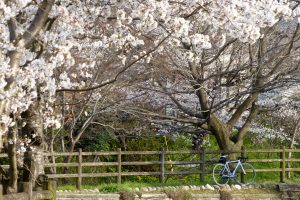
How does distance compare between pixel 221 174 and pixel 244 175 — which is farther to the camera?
pixel 244 175

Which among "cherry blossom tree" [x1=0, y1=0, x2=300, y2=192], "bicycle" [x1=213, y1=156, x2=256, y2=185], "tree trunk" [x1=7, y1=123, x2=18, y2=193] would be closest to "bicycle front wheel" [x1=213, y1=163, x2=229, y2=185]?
"bicycle" [x1=213, y1=156, x2=256, y2=185]

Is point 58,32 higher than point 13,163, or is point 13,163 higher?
point 58,32

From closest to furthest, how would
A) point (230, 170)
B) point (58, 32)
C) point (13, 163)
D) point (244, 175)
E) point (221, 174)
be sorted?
point (58, 32), point (13, 163), point (221, 174), point (230, 170), point (244, 175)

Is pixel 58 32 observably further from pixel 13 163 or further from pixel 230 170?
pixel 230 170

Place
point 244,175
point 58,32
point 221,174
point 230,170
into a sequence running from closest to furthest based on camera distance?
point 58,32 → point 221,174 → point 230,170 → point 244,175

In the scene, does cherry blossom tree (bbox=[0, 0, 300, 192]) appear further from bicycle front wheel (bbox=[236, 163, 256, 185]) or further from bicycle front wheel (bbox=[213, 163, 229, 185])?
bicycle front wheel (bbox=[236, 163, 256, 185])

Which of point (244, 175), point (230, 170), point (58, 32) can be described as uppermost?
point (58, 32)

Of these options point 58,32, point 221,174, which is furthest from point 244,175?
point 58,32

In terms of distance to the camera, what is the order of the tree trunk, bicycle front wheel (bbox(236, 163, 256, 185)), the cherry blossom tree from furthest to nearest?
bicycle front wheel (bbox(236, 163, 256, 185)) → the tree trunk → the cherry blossom tree

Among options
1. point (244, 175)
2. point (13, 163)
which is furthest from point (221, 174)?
point (13, 163)

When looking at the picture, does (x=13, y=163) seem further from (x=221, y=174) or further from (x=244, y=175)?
(x=244, y=175)

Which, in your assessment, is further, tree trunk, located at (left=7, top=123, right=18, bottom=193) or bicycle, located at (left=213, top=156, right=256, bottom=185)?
bicycle, located at (left=213, top=156, right=256, bottom=185)

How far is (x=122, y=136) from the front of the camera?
Answer: 19.3m

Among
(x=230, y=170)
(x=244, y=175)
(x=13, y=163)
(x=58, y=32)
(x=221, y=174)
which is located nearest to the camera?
(x=58, y=32)
